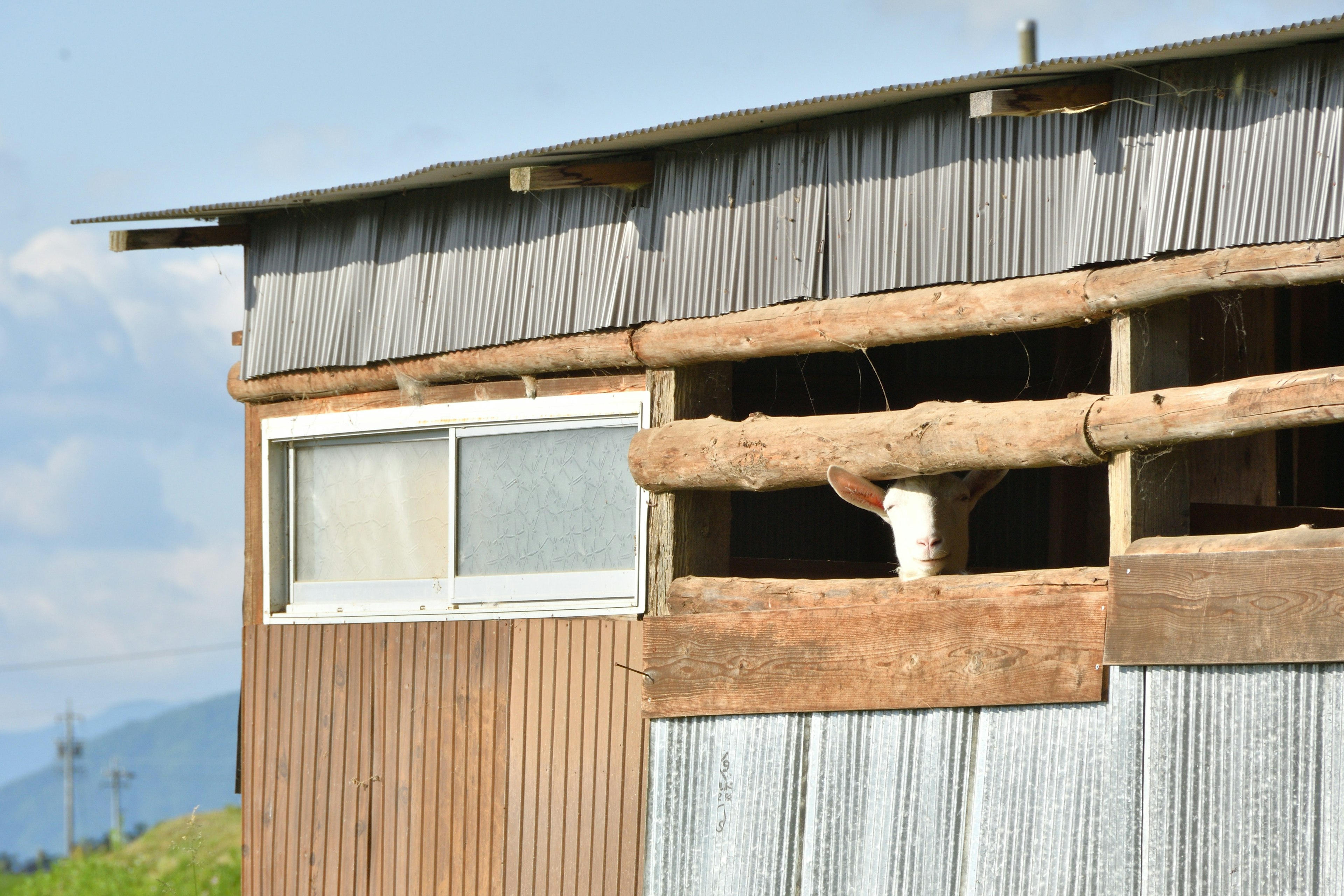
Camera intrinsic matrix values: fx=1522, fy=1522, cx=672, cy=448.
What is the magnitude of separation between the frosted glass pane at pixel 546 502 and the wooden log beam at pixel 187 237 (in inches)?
88.2

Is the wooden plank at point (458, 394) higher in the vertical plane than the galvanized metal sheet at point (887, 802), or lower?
higher

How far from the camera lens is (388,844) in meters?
8.32

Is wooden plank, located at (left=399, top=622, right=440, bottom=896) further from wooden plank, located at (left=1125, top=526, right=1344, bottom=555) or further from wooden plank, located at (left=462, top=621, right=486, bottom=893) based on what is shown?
wooden plank, located at (left=1125, top=526, right=1344, bottom=555)

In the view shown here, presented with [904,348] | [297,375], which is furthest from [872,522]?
[297,375]

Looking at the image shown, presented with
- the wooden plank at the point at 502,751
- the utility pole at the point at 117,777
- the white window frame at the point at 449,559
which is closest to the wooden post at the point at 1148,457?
the white window frame at the point at 449,559

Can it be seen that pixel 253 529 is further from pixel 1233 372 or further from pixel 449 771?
pixel 1233 372

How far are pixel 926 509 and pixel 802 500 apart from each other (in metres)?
3.15

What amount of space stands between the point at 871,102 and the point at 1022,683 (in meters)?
2.64

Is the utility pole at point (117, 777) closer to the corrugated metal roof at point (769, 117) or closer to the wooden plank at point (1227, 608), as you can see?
the corrugated metal roof at point (769, 117)

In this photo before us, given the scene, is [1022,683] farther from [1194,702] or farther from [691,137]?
[691,137]

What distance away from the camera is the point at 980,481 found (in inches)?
287

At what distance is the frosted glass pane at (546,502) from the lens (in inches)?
307

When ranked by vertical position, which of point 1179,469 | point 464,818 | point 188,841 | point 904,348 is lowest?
point 188,841

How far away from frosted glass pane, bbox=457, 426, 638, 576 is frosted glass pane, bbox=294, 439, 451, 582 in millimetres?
195
